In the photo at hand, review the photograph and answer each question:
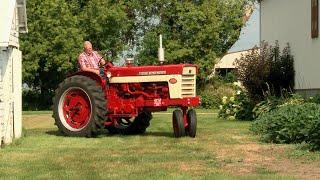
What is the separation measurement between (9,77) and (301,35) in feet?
35.2

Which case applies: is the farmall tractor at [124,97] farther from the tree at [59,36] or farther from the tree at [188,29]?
the tree at [188,29]

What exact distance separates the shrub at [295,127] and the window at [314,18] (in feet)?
18.2

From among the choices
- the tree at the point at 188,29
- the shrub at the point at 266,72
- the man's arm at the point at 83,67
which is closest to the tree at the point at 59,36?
the tree at the point at 188,29

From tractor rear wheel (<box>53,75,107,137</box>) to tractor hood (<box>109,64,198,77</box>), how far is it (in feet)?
1.86

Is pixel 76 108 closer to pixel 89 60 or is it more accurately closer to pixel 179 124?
pixel 89 60


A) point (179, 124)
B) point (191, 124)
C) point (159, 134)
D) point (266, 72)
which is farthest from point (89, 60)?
point (266, 72)

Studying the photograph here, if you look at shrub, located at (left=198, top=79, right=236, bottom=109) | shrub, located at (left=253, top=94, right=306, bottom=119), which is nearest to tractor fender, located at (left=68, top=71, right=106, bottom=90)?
shrub, located at (left=253, top=94, right=306, bottom=119)

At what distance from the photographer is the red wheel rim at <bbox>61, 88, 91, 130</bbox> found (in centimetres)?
1370

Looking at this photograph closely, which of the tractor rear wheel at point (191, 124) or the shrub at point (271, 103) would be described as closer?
the tractor rear wheel at point (191, 124)

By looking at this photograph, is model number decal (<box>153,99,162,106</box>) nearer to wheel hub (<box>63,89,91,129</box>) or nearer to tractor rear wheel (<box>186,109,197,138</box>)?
tractor rear wheel (<box>186,109,197,138</box>)

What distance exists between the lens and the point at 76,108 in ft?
45.4

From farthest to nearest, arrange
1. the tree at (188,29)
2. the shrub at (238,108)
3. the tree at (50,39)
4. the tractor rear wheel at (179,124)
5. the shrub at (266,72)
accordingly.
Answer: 1. the tree at (188,29)
2. the tree at (50,39)
3. the shrub at (238,108)
4. the shrub at (266,72)
5. the tractor rear wheel at (179,124)

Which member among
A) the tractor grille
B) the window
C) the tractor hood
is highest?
the window

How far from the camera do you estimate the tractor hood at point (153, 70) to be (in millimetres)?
13305
